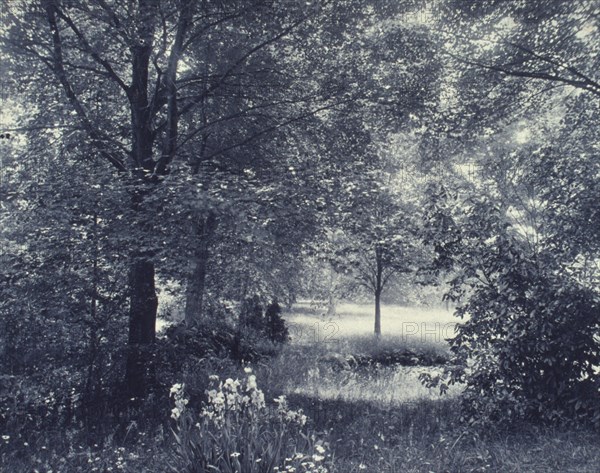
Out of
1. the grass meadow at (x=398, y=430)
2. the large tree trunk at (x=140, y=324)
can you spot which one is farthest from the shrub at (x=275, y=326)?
the large tree trunk at (x=140, y=324)

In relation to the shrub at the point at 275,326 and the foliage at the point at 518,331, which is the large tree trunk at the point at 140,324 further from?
the shrub at the point at 275,326

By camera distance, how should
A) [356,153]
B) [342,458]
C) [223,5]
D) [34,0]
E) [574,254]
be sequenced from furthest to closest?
[356,153] → [223,5] → [34,0] → [574,254] → [342,458]

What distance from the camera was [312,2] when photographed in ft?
25.1

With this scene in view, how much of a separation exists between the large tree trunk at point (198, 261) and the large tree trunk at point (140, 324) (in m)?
0.68

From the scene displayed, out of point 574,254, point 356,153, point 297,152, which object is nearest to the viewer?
point 574,254

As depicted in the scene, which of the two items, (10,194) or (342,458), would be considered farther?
(10,194)

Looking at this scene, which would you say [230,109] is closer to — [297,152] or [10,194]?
[297,152]

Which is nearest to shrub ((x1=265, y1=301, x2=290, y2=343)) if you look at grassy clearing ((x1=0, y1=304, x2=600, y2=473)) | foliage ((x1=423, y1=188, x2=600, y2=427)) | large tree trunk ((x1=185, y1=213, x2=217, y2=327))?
grassy clearing ((x1=0, y1=304, x2=600, y2=473))

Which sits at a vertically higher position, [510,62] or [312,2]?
[312,2]

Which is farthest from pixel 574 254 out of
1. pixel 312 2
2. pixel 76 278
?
pixel 76 278

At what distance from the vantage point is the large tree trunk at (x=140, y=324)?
7.57 m

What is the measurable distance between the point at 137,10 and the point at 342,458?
697 centimetres

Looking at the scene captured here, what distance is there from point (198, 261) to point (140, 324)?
5.21 feet

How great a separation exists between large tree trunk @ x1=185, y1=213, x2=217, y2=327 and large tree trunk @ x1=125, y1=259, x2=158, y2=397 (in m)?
0.68
